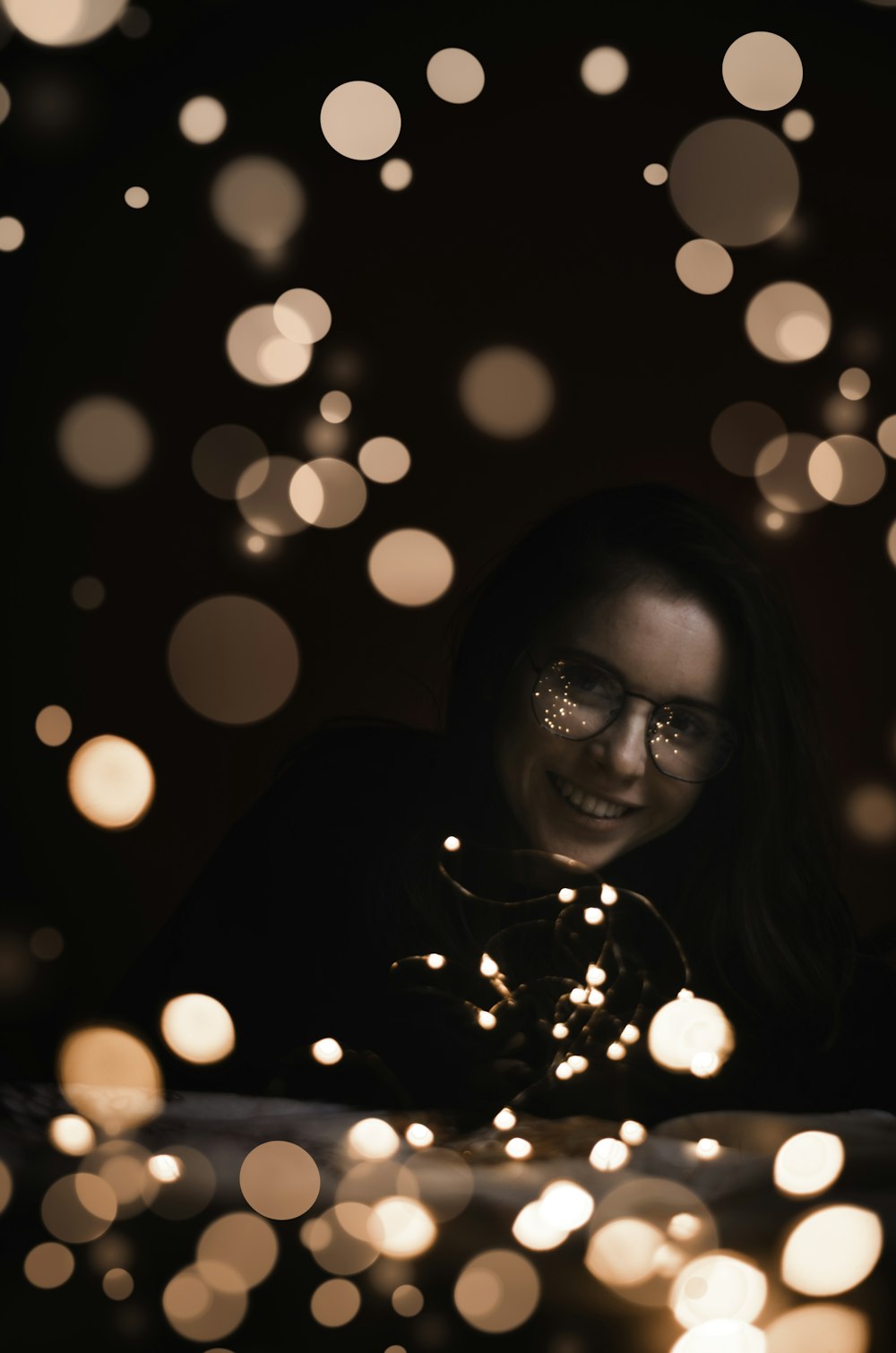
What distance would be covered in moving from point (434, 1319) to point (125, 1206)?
0.75 ft

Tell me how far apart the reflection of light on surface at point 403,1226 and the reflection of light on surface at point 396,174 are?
826 mm

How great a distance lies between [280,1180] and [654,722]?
1.49 feet

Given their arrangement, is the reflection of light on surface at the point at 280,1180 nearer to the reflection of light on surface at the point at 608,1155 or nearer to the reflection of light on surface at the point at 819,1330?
the reflection of light on surface at the point at 608,1155

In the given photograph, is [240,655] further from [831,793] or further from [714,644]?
[831,793]

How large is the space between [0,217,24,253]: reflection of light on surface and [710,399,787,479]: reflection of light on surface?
2.13 feet

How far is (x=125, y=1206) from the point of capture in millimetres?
705

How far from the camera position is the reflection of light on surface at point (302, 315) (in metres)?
0.90

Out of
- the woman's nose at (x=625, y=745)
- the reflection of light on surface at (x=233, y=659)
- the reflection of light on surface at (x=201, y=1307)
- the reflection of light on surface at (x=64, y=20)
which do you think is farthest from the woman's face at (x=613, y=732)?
the reflection of light on surface at (x=64, y=20)

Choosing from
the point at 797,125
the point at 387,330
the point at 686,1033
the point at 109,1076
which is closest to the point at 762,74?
the point at 797,125

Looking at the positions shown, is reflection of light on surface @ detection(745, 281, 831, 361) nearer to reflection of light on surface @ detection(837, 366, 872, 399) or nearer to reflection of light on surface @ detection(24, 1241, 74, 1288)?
reflection of light on surface @ detection(837, 366, 872, 399)

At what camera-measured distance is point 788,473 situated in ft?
2.85

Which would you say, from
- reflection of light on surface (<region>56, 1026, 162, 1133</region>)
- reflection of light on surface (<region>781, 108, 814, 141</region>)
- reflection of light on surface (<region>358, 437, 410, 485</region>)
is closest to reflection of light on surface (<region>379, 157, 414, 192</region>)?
reflection of light on surface (<region>358, 437, 410, 485</region>)

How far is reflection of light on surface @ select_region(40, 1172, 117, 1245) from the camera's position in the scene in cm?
68

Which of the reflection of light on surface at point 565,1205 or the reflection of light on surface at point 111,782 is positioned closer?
the reflection of light on surface at point 565,1205
